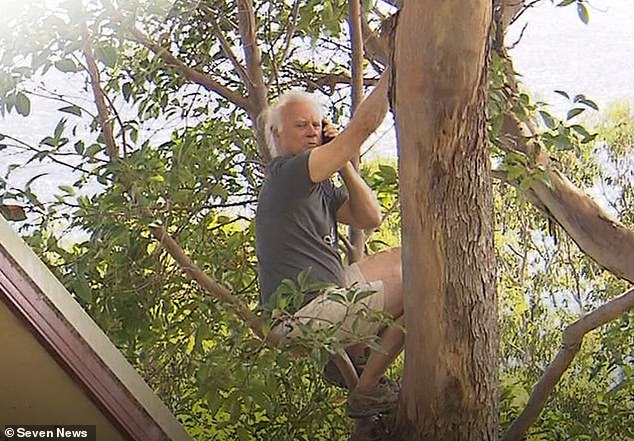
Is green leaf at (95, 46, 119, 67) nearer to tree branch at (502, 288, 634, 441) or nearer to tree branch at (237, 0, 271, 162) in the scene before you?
tree branch at (237, 0, 271, 162)

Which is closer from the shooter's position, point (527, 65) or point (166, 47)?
point (166, 47)

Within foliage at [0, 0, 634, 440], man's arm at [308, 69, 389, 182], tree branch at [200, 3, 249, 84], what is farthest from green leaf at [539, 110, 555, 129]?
tree branch at [200, 3, 249, 84]

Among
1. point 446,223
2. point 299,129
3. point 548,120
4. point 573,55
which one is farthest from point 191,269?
point 573,55

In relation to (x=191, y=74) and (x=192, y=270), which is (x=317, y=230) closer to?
(x=192, y=270)

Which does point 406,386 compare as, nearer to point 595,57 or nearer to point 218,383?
point 218,383

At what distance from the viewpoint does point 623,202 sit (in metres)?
2.09

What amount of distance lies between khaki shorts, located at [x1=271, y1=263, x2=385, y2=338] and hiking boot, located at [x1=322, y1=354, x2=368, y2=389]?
18 centimetres

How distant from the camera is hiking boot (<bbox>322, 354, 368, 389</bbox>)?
5.93ft

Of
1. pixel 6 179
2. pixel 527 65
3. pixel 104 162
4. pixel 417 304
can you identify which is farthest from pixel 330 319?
pixel 527 65

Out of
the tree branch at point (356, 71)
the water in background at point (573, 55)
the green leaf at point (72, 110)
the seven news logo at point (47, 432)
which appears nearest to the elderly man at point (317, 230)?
the tree branch at point (356, 71)

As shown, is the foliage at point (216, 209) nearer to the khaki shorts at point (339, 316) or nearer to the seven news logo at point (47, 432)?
the khaki shorts at point (339, 316)

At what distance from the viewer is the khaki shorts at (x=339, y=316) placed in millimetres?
1582

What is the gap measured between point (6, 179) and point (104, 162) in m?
0.16

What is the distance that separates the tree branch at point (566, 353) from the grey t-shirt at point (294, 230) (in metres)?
0.42
